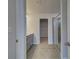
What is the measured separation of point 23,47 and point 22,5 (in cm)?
108

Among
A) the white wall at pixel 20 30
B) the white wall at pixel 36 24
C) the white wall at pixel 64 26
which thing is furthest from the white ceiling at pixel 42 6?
the white wall at pixel 20 30

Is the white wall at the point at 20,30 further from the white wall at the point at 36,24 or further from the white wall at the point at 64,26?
the white wall at the point at 36,24

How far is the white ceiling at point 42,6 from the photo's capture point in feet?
25.3

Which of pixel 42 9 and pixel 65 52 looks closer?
pixel 65 52

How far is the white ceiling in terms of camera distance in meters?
7.71

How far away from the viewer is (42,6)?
8.59 m

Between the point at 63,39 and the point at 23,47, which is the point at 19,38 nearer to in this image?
the point at 23,47

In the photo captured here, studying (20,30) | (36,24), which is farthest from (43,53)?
(36,24)

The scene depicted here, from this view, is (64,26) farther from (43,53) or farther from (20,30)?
(43,53)

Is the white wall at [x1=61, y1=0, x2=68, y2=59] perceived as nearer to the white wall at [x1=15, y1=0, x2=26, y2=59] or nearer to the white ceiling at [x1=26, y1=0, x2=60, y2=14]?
the white wall at [x1=15, y1=0, x2=26, y2=59]

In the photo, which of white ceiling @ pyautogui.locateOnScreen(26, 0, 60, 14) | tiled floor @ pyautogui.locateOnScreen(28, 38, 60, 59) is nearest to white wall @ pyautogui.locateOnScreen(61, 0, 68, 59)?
tiled floor @ pyautogui.locateOnScreen(28, 38, 60, 59)
